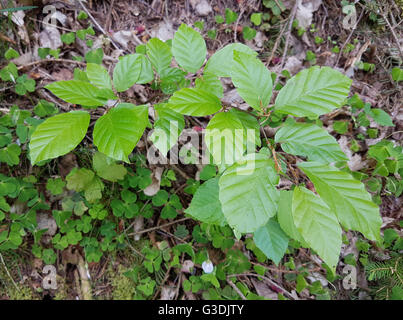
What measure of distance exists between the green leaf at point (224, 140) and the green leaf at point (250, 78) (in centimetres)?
12

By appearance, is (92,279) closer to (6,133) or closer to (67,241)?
(67,241)

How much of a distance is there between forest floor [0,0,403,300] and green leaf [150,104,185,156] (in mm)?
669

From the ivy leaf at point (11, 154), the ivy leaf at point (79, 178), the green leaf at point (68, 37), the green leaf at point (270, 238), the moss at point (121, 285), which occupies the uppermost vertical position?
the green leaf at point (68, 37)

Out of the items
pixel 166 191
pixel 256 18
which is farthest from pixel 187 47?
pixel 256 18

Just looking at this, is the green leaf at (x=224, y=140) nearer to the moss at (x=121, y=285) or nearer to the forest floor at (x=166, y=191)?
the forest floor at (x=166, y=191)

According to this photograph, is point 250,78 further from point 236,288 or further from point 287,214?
point 236,288

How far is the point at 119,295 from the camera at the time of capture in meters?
1.84

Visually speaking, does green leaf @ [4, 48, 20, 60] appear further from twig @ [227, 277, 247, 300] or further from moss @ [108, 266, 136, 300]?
twig @ [227, 277, 247, 300]

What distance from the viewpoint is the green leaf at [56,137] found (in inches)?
31.9

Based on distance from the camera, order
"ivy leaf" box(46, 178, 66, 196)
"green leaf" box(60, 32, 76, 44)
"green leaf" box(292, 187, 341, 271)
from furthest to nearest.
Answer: "green leaf" box(60, 32, 76, 44), "ivy leaf" box(46, 178, 66, 196), "green leaf" box(292, 187, 341, 271)

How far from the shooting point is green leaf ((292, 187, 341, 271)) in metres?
0.67

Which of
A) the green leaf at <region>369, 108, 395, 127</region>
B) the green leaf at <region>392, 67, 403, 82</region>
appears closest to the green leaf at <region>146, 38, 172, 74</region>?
the green leaf at <region>369, 108, 395, 127</region>

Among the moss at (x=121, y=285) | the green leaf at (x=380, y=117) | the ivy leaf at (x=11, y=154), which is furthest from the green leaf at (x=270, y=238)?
the ivy leaf at (x=11, y=154)
